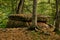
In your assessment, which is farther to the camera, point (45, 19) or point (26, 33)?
point (45, 19)

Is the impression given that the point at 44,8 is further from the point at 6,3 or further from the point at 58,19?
the point at 58,19

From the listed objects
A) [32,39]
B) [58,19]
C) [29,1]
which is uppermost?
[29,1]

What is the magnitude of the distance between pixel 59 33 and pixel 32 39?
1922 millimetres

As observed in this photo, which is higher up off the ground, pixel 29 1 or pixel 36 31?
pixel 29 1

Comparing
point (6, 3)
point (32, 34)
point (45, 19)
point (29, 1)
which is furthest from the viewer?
point (29, 1)

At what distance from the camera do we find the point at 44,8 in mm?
19094

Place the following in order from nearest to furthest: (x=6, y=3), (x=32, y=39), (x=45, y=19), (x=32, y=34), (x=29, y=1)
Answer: (x=32, y=39) → (x=32, y=34) → (x=45, y=19) → (x=6, y=3) → (x=29, y=1)

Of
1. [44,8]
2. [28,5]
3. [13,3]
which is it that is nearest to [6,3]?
[13,3]

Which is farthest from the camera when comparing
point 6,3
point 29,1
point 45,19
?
point 29,1

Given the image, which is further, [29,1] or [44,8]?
[29,1]

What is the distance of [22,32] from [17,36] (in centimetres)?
73

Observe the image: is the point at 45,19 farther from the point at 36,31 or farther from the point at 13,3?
the point at 13,3

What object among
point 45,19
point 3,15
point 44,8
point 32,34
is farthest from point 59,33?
point 3,15

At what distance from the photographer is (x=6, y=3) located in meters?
19.0
